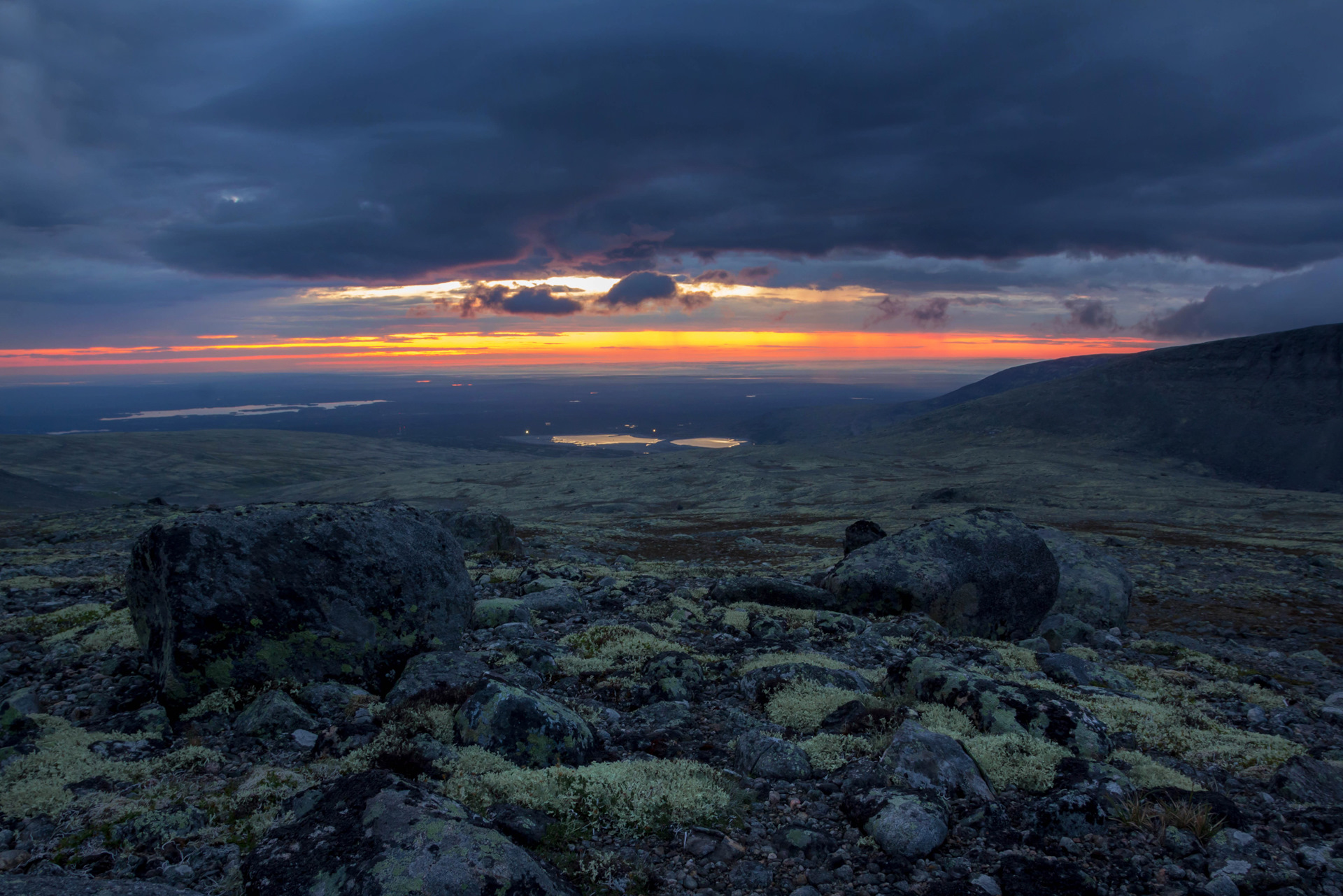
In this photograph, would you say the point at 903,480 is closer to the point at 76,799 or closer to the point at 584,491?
the point at 584,491

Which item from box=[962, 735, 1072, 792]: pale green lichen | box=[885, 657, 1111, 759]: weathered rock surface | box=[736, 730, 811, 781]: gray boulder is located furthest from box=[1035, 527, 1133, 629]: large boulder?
box=[736, 730, 811, 781]: gray boulder

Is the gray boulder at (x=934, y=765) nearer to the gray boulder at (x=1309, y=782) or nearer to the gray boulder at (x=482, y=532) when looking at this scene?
the gray boulder at (x=1309, y=782)

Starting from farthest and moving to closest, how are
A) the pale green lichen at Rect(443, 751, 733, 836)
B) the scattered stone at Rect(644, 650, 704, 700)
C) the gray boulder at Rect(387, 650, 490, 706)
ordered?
1. the scattered stone at Rect(644, 650, 704, 700)
2. the gray boulder at Rect(387, 650, 490, 706)
3. the pale green lichen at Rect(443, 751, 733, 836)

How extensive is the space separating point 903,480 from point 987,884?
12868 cm

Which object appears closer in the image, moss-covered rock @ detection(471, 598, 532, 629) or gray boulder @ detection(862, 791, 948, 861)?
gray boulder @ detection(862, 791, 948, 861)

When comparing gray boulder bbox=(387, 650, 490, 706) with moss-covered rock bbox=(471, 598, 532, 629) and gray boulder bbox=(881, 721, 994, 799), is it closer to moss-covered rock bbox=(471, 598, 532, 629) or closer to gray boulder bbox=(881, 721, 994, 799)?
moss-covered rock bbox=(471, 598, 532, 629)

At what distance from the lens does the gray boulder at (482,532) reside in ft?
106

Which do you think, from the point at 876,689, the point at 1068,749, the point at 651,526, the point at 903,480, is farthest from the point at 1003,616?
the point at 903,480

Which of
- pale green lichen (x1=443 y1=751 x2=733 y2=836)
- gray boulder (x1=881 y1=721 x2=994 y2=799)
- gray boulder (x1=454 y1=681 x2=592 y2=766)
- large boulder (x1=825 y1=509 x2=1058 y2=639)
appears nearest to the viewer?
pale green lichen (x1=443 y1=751 x2=733 y2=836)

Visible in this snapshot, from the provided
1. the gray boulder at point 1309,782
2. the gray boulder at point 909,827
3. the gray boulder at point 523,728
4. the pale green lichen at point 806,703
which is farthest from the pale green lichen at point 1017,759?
the gray boulder at point 523,728

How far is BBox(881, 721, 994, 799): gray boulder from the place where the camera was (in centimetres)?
742

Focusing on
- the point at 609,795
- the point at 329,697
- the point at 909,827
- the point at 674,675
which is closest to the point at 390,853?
the point at 609,795

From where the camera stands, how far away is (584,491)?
13025cm

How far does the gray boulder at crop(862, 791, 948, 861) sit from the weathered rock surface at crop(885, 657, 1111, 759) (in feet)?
9.38
